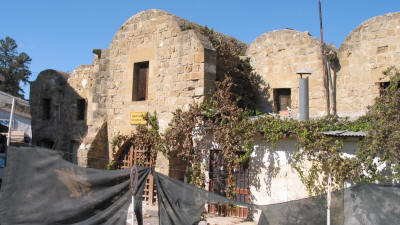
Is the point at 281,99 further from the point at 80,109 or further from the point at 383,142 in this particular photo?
the point at 80,109

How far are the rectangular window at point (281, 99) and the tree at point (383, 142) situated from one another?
11.3 feet

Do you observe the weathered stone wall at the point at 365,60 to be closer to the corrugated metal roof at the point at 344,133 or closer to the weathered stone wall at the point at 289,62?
the weathered stone wall at the point at 289,62

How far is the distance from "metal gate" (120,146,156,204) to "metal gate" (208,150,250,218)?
61.9 inches

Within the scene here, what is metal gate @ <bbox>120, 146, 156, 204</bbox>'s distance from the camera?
9766mm

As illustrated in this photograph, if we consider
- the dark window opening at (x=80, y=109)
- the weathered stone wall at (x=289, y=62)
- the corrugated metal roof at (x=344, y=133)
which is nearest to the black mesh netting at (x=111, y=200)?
the corrugated metal roof at (x=344, y=133)

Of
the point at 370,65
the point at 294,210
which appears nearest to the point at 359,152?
the point at 294,210

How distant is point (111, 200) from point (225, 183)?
3.39 m

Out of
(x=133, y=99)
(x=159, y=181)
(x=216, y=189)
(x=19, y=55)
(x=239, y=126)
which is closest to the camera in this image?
(x=159, y=181)

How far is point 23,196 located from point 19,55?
24.1 meters

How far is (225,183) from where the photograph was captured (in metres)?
8.94

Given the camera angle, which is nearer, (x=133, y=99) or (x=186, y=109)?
(x=186, y=109)

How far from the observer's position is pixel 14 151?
22.5ft

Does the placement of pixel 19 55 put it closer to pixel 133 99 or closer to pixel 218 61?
pixel 133 99

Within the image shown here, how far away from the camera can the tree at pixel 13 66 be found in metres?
26.8
